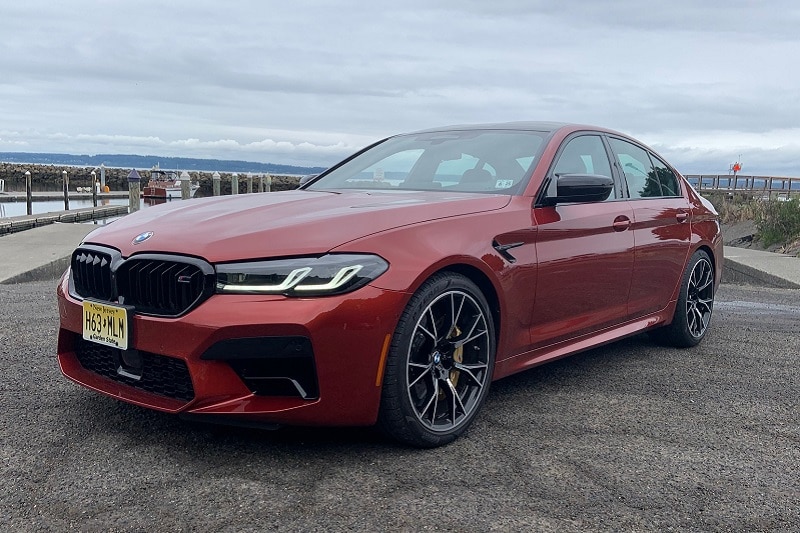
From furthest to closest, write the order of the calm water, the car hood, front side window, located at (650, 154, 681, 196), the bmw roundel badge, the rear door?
the calm water → front side window, located at (650, 154, 681, 196) → the rear door → the bmw roundel badge → the car hood

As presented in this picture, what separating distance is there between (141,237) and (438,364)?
1.34 m

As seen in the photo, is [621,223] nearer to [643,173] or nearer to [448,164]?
[643,173]

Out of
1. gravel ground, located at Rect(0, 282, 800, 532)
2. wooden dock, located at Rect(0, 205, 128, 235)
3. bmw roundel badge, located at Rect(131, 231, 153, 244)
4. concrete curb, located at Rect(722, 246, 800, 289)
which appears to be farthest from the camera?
wooden dock, located at Rect(0, 205, 128, 235)

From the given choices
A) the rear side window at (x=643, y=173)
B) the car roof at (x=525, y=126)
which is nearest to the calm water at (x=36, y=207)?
the car roof at (x=525, y=126)

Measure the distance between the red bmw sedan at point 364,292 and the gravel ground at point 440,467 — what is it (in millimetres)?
216

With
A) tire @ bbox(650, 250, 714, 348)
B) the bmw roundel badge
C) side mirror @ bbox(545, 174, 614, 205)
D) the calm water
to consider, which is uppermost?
side mirror @ bbox(545, 174, 614, 205)

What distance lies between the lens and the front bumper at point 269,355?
9.25ft

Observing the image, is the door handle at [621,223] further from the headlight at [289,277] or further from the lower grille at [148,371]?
the lower grille at [148,371]

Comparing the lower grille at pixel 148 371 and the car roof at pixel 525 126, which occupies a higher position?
the car roof at pixel 525 126

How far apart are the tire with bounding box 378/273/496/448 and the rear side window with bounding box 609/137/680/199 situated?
189 cm

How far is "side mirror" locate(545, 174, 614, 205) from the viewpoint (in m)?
3.81

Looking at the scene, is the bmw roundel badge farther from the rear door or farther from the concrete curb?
the concrete curb

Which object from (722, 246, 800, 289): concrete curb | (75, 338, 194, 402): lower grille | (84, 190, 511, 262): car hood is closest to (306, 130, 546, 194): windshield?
(84, 190, 511, 262): car hood

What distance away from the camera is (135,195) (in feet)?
73.6
